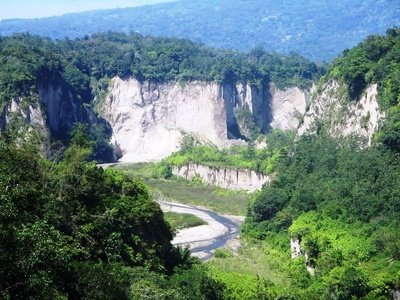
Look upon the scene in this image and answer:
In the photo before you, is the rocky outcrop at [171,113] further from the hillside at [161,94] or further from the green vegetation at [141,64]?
the green vegetation at [141,64]

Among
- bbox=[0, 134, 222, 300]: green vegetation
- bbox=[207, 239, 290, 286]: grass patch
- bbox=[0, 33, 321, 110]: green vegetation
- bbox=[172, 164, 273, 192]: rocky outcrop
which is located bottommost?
bbox=[172, 164, 273, 192]: rocky outcrop

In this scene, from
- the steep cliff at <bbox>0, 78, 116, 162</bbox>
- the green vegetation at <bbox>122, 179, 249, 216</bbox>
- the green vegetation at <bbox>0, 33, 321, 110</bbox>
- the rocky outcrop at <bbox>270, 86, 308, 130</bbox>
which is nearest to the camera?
the green vegetation at <bbox>122, 179, 249, 216</bbox>

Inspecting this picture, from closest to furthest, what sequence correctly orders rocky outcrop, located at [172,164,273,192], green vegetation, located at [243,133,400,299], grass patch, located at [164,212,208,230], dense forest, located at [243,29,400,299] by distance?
green vegetation, located at [243,133,400,299], dense forest, located at [243,29,400,299], grass patch, located at [164,212,208,230], rocky outcrop, located at [172,164,273,192]

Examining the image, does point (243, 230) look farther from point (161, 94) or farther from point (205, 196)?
point (161, 94)

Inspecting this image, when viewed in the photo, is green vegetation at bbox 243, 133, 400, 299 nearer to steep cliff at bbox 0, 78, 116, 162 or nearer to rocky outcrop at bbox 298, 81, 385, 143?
rocky outcrop at bbox 298, 81, 385, 143

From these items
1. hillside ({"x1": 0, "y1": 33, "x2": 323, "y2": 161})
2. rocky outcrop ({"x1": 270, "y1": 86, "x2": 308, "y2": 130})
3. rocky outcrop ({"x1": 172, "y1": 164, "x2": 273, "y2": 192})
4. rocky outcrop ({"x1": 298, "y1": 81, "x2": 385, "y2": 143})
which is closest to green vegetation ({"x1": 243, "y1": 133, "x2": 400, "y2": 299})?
rocky outcrop ({"x1": 298, "y1": 81, "x2": 385, "y2": 143})

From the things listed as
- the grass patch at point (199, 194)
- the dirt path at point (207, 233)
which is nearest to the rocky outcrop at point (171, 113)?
the grass patch at point (199, 194)

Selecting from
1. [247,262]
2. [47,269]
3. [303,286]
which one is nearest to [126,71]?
[247,262]
